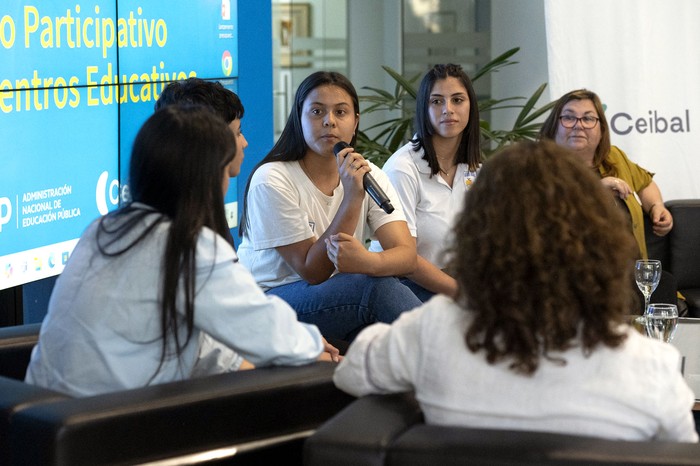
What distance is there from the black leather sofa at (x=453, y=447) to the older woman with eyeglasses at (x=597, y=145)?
2848mm

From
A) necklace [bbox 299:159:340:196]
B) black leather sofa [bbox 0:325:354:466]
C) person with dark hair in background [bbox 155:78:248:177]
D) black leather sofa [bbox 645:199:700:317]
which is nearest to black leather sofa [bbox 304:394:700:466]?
black leather sofa [bbox 0:325:354:466]

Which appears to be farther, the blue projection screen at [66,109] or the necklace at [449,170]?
the necklace at [449,170]

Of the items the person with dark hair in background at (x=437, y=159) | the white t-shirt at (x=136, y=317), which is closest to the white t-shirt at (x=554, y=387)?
the white t-shirt at (x=136, y=317)

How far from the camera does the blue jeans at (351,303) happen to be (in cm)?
295

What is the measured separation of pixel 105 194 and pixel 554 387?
257cm

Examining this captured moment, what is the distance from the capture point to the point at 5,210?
124 inches

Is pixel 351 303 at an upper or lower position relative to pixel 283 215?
lower

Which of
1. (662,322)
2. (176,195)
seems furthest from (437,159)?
(176,195)

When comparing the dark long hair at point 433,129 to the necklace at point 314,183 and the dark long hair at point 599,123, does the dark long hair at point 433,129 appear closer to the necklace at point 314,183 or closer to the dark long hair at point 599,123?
the dark long hair at point 599,123

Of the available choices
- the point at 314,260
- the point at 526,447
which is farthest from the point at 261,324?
the point at 314,260

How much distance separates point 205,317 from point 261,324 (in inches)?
4.1

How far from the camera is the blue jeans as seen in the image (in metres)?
2.95

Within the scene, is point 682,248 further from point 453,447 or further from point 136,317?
point 453,447

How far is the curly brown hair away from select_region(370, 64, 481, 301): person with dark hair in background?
2214mm
